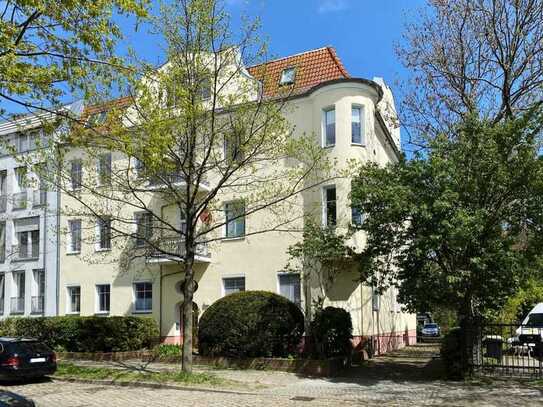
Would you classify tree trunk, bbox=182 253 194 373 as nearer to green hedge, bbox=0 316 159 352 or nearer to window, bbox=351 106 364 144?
green hedge, bbox=0 316 159 352

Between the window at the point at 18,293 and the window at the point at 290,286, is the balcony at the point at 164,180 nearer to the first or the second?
the window at the point at 290,286

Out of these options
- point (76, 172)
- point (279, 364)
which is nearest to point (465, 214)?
point (279, 364)

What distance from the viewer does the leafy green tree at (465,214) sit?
15.3 meters

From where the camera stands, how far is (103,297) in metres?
29.1

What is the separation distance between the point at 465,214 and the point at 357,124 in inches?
388

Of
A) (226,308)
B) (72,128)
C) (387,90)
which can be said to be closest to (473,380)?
(226,308)

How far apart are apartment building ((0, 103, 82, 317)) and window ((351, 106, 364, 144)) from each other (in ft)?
53.6

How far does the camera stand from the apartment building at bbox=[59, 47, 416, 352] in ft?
76.7

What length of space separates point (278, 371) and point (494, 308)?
692 centimetres

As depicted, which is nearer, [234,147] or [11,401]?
[11,401]

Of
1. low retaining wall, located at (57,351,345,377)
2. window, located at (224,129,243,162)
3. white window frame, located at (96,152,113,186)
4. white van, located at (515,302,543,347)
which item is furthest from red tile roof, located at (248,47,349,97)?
white van, located at (515,302,543,347)

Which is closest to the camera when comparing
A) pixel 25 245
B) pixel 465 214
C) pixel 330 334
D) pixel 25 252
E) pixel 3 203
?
pixel 465 214

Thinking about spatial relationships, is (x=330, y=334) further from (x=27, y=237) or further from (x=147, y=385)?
(x=27, y=237)

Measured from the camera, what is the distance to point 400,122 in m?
23.3
